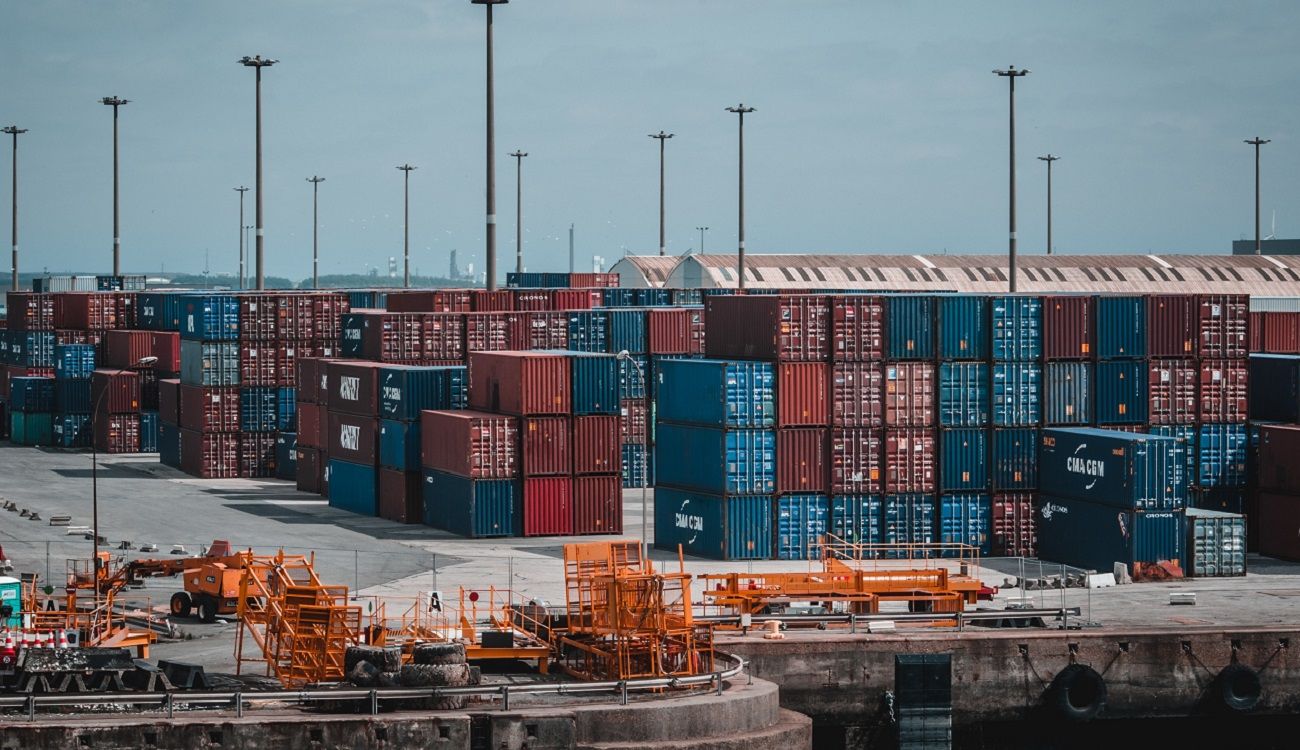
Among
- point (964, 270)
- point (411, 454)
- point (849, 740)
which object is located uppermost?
point (964, 270)

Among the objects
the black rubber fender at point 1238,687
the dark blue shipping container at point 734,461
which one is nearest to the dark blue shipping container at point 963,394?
the dark blue shipping container at point 734,461

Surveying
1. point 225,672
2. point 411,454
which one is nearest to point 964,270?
point 411,454

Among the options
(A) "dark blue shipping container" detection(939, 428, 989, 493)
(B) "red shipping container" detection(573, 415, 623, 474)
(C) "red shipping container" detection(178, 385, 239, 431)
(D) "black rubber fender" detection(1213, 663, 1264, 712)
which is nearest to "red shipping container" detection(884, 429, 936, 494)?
(A) "dark blue shipping container" detection(939, 428, 989, 493)

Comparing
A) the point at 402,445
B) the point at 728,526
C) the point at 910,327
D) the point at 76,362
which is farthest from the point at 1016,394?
the point at 76,362

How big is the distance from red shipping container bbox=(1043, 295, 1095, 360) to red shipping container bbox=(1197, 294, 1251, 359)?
4529 millimetres

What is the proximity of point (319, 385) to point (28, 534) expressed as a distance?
17.8 metres

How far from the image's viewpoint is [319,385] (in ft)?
298

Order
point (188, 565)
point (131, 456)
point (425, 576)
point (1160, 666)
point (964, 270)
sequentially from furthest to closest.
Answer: point (964, 270)
point (131, 456)
point (425, 576)
point (188, 565)
point (1160, 666)

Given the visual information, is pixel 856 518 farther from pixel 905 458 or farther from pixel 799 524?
pixel 905 458

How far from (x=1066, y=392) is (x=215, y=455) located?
160 ft

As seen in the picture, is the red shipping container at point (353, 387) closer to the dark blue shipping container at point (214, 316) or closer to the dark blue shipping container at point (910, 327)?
the dark blue shipping container at point (214, 316)

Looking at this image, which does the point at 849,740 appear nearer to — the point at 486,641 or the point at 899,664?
the point at 899,664

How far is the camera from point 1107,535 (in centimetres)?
6494

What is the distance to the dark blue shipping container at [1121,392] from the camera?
69375mm
